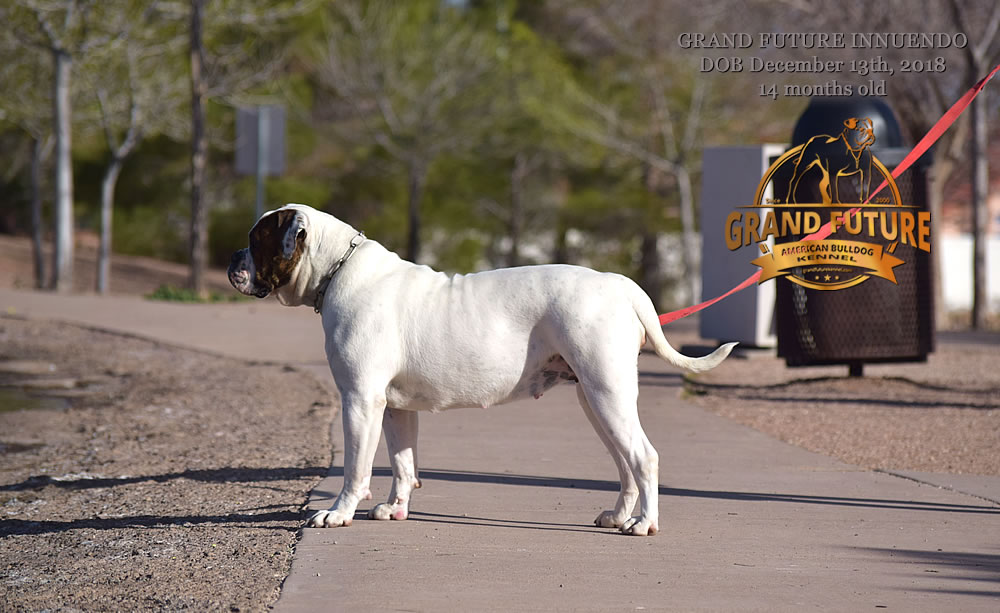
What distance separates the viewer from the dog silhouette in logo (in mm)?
10914

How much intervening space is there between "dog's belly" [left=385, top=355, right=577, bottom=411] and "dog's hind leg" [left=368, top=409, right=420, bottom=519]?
246mm

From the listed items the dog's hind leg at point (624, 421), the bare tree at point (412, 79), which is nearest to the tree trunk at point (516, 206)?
the bare tree at point (412, 79)

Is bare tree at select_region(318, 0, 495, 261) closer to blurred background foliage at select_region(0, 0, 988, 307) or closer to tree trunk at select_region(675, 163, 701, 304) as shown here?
blurred background foliage at select_region(0, 0, 988, 307)

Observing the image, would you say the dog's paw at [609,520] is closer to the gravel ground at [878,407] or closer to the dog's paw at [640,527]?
the dog's paw at [640,527]

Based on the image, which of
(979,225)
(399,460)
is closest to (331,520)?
(399,460)

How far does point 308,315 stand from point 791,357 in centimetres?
926

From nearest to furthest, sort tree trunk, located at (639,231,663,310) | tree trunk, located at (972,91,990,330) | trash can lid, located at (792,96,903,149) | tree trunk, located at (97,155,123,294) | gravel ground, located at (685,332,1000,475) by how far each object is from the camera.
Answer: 1. gravel ground, located at (685,332,1000,475)
2. trash can lid, located at (792,96,903,149)
3. tree trunk, located at (972,91,990,330)
4. tree trunk, located at (97,155,123,294)
5. tree trunk, located at (639,231,663,310)

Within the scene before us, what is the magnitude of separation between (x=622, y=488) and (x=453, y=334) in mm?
1134

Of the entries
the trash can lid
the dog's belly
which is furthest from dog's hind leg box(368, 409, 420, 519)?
the trash can lid

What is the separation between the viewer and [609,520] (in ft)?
19.1

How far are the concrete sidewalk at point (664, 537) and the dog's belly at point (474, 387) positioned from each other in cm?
63

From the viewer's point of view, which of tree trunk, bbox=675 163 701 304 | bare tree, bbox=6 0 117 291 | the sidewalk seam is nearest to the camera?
the sidewalk seam

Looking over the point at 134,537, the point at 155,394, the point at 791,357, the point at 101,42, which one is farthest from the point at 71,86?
the point at 134,537

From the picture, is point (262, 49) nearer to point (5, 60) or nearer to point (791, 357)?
point (5, 60)
